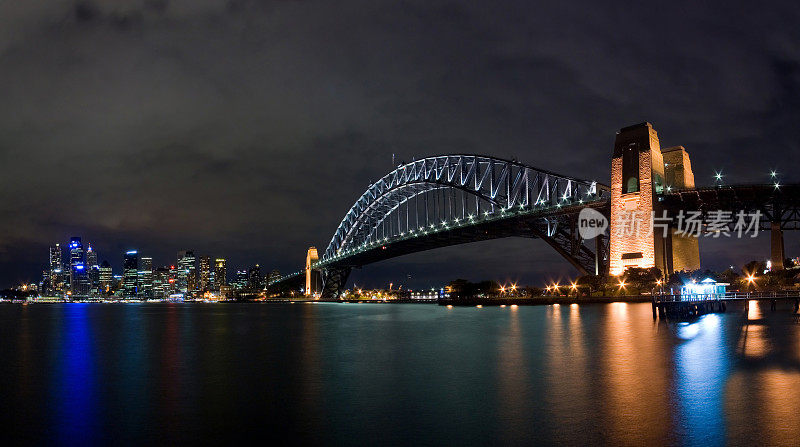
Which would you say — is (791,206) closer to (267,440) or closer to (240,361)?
(240,361)

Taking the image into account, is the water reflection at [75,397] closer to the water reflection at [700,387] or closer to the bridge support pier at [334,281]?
the water reflection at [700,387]

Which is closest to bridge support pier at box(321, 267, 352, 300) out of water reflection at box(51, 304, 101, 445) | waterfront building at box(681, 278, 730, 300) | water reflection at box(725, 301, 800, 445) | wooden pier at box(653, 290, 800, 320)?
waterfront building at box(681, 278, 730, 300)

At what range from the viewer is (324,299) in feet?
418

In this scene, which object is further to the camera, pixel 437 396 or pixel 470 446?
pixel 437 396

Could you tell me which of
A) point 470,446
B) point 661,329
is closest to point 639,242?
point 661,329

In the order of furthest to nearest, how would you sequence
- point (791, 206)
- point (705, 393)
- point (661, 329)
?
point (791, 206), point (661, 329), point (705, 393)

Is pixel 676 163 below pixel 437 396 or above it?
above

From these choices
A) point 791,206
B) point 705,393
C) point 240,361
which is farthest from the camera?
point 791,206

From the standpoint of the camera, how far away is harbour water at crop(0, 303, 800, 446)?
12.0m

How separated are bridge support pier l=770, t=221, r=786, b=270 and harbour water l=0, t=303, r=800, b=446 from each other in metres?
24.0

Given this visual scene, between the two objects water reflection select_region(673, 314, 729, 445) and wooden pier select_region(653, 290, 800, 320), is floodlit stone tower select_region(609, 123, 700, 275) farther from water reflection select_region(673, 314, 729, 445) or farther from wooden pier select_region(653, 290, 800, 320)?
water reflection select_region(673, 314, 729, 445)

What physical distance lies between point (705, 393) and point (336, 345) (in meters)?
17.8

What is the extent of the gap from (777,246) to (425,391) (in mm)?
46759

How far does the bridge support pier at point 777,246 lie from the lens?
50531 millimetres
